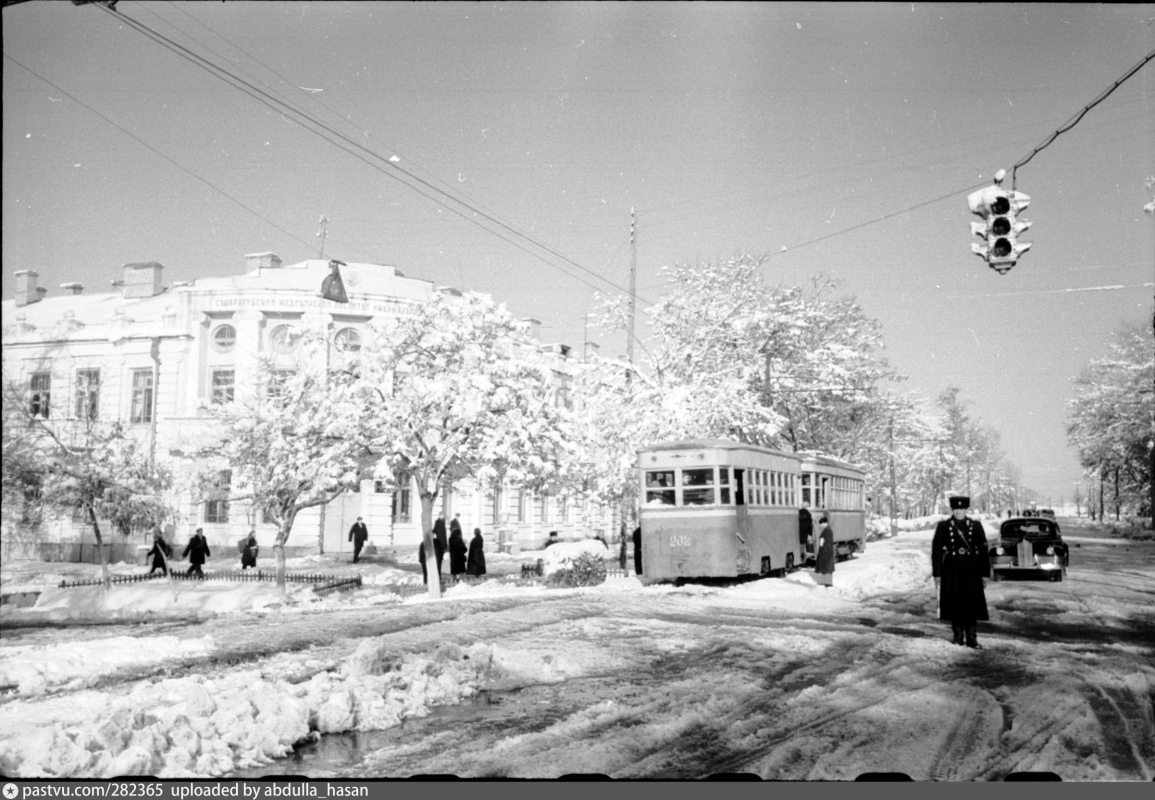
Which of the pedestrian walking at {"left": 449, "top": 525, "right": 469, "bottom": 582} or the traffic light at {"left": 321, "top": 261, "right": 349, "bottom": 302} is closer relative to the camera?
the traffic light at {"left": 321, "top": 261, "right": 349, "bottom": 302}

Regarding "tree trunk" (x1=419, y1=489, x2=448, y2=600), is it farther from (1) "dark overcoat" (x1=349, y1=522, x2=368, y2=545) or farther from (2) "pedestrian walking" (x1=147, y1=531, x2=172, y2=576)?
(2) "pedestrian walking" (x1=147, y1=531, x2=172, y2=576)

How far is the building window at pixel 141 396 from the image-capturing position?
42.6 feet

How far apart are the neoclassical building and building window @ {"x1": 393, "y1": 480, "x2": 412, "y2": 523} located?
4cm

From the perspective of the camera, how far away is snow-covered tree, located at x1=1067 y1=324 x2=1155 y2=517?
28516 millimetres

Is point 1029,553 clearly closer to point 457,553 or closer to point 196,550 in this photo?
point 457,553

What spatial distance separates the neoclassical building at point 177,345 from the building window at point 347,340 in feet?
0.09

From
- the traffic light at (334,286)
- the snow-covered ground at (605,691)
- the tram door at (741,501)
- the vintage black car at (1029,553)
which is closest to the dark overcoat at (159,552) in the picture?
the snow-covered ground at (605,691)

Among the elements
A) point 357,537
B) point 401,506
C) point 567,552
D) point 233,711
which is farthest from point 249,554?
point 233,711

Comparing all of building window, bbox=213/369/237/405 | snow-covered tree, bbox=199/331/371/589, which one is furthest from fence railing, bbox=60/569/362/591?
building window, bbox=213/369/237/405

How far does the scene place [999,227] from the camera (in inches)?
410

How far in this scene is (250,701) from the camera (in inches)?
264

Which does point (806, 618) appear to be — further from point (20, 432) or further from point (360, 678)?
point (20, 432)

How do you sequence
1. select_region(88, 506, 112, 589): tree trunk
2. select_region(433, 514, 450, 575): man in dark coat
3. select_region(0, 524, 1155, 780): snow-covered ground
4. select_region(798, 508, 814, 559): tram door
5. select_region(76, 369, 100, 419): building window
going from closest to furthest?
select_region(0, 524, 1155, 780): snow-covered ground → select_region(76, 369, 100, 419): building window → select_region(88, 506, 112, 589): tree trunk → select_region(433, 514, 450, 575): man in dark coat → select_region(798, 508, 814, 559): tram door
